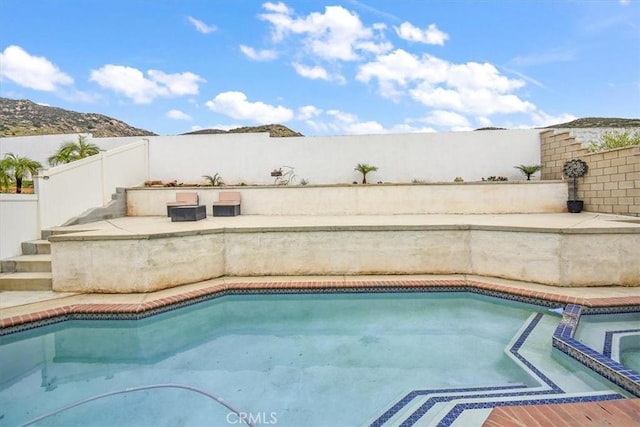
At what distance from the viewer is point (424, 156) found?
1244 cm

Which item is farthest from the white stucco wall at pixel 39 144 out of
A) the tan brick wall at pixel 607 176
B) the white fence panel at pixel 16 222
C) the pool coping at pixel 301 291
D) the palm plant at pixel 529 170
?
the tan brick wall at pixel 607 176

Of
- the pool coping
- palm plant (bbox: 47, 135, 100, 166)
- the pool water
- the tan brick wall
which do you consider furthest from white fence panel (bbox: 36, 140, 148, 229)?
the tan brick wall

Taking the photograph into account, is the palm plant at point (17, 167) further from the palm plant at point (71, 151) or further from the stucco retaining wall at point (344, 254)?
the stucco retaining wall at point (344, 254)

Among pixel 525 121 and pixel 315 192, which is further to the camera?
pixel 525 121

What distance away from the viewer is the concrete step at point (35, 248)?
22.9ft

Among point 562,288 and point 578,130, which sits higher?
point 578,130

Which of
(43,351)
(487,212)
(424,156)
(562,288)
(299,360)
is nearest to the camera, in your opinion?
(299,360)

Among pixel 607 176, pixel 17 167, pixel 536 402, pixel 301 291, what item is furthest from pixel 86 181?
pixel 607 176

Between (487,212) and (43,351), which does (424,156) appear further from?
(43,351)

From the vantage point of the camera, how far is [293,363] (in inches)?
151

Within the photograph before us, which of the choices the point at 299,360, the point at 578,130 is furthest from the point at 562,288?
the point at 578,130

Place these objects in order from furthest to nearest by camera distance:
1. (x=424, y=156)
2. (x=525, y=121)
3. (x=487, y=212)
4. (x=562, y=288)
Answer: (x=525, y=121), (x=424, y=156), (x=487, y=212), (x=562, y=288)

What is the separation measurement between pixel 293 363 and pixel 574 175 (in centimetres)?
972

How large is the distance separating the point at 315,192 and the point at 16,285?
23.2 feet
